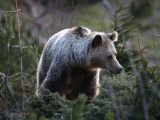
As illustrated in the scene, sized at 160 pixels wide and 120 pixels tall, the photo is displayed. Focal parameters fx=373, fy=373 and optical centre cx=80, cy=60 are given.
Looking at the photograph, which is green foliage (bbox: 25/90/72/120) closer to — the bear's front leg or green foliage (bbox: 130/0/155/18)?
the bear's front leg

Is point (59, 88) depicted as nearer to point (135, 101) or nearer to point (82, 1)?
point (135, 101)

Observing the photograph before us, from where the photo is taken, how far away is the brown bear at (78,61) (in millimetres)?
6410

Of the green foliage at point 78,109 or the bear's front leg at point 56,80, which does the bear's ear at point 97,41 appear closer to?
the bear's front leg at point 56,80

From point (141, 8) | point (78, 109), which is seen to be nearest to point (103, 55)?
point (78, 109)

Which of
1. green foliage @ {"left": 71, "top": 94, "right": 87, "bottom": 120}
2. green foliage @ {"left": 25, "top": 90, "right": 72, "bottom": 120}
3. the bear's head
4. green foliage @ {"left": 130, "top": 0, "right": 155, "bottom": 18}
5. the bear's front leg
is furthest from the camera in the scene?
green foliage @ {"left": 130, "top": 0, "right": 155, "bottom": 18}

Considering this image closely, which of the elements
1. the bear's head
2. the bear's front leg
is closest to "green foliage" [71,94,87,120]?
the bear's front leg

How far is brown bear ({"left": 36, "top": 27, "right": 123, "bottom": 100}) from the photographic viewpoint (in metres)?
6.41

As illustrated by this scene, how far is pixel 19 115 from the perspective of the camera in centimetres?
535

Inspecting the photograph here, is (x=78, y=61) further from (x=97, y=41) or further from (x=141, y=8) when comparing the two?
(x=141, y=8)

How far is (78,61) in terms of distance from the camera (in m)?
6.49

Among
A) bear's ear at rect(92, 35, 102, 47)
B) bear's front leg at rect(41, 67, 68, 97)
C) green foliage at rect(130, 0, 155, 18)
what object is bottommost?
bear's front leg at rect(41, 67, 68, 97)

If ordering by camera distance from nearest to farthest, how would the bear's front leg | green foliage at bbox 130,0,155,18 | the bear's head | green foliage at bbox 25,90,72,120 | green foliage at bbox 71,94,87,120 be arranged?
green foliage at bbox 71,94,87,120
green foliage at bbox 25,90,72,120
the bear's front leg
the bear's head
green foliage at bbox 130,0,155,18

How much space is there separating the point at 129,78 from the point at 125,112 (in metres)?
1.43

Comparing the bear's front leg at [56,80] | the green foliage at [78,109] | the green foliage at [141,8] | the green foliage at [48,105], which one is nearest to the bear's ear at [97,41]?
the bear's front leg at [56,80]
